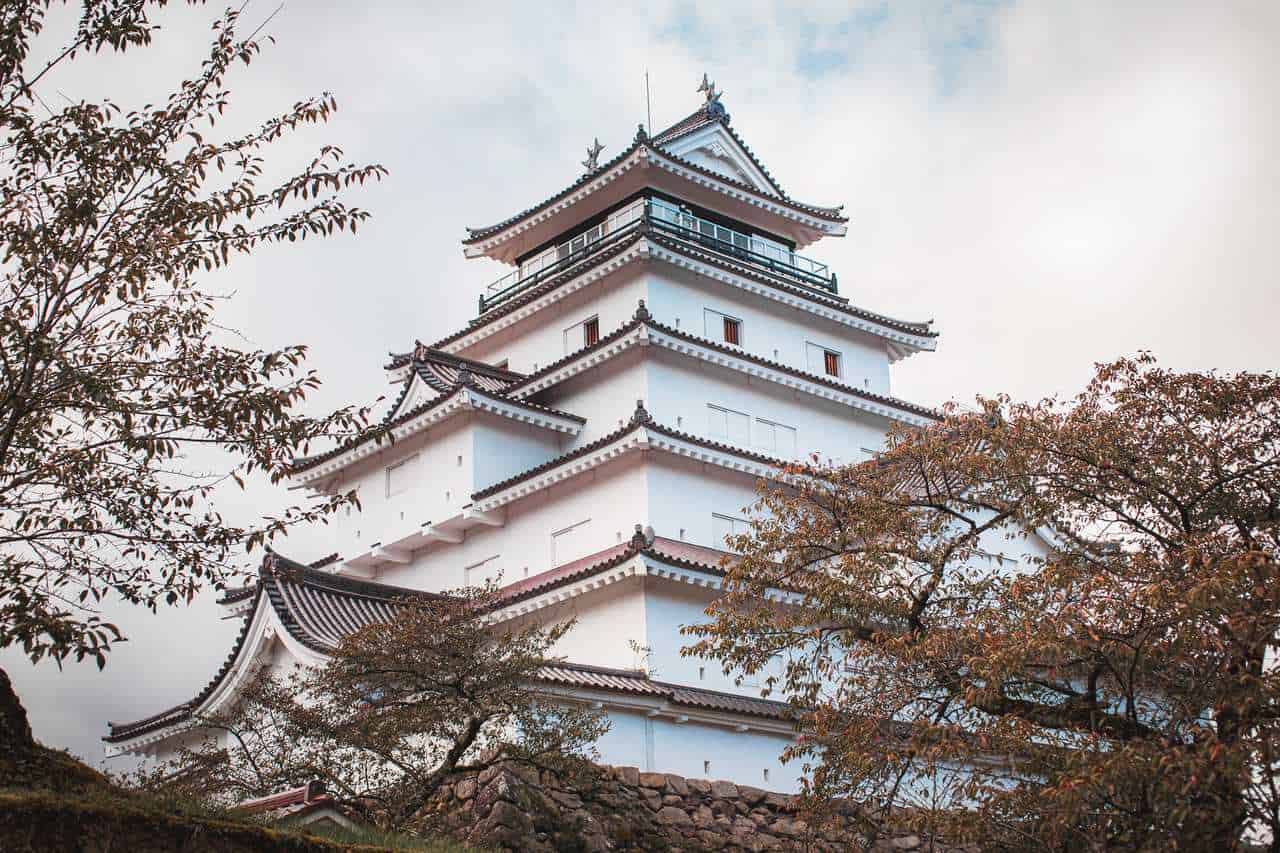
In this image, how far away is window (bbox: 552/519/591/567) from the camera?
25.2 metres

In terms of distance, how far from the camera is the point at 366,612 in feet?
76.7

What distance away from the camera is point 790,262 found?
3189 centimetres

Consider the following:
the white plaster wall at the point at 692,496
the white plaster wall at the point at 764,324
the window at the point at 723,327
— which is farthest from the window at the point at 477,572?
the window at the point at 723,327

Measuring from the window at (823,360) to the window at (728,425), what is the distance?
3180mm

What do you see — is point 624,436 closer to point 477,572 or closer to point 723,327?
point 477,572

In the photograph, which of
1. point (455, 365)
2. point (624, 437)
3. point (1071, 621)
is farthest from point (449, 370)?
point (1071, 621)

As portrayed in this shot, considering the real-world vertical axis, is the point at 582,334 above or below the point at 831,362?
above

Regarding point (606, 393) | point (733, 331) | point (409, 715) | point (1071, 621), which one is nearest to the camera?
point (1071, 621)

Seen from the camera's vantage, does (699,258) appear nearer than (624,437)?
No

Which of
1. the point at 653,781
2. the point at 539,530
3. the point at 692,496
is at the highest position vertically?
the point at 692,496

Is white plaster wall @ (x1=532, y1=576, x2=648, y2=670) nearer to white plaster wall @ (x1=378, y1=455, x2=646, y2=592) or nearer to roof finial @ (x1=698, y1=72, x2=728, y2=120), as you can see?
white plaster wall @ (x1=378, y1=455, x2=646, y2=592)

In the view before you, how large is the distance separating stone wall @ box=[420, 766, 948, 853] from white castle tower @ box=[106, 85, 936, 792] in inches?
38.9

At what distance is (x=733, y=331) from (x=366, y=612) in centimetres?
1050

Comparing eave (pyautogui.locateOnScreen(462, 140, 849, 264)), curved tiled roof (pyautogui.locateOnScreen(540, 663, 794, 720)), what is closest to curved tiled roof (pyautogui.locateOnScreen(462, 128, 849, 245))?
eave (pyautogui.locateOnScreen(462, 140, 849, 264))
